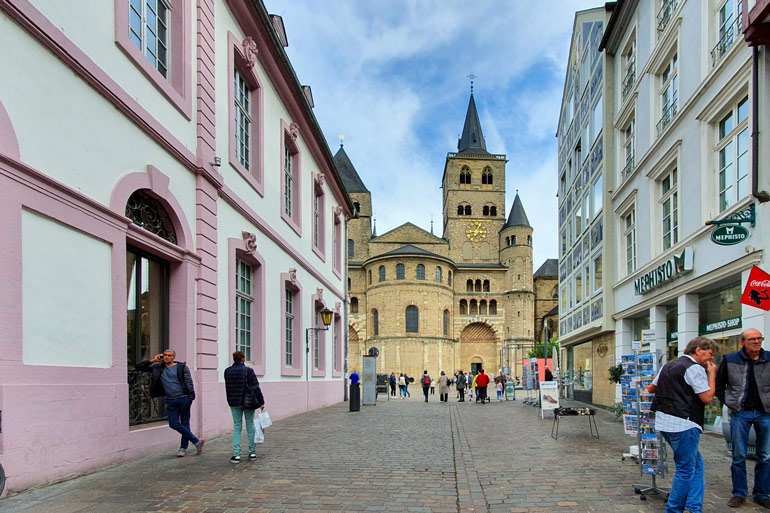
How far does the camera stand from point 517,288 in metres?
73.6

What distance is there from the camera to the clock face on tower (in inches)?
3059

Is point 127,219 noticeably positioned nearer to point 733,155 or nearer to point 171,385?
point 171,385

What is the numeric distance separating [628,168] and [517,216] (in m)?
58.3

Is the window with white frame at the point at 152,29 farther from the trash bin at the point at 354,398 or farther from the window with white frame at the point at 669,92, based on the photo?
the trash bin at the point at 354,398

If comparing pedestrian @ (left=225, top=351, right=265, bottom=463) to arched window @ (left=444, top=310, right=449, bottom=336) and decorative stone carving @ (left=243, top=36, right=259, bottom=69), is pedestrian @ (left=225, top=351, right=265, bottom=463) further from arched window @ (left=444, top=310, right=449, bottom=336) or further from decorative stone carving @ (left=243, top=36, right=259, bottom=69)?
arched window @ (left=444, top=310, right=449, bottom=336)

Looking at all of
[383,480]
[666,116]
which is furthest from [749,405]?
[666,116]

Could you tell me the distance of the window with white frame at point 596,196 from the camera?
68.2 feet

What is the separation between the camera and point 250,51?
46.1 feet

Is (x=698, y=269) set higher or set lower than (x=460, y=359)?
higher

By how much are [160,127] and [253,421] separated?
467 centimetres

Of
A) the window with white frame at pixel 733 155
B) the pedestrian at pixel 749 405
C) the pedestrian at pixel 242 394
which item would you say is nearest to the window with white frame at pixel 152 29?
the pedestrian at pixel 242 394

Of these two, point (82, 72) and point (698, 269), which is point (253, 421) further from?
point (698, 269)

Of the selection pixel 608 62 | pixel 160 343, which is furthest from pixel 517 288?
pixel 160 343

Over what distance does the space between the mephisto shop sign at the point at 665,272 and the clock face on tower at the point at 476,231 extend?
6099 centimetres
